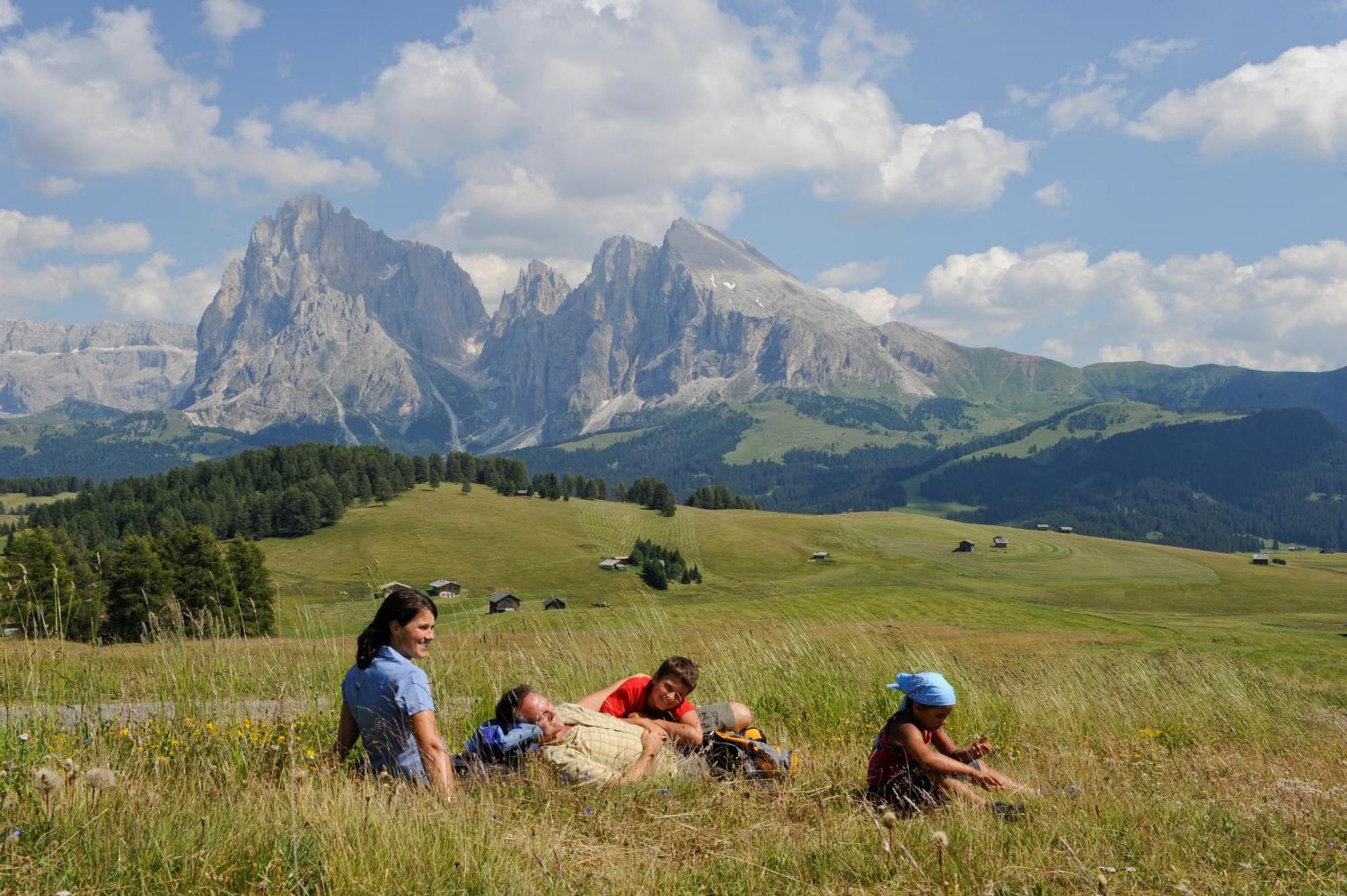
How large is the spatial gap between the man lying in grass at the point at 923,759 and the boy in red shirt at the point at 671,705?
1.49 m

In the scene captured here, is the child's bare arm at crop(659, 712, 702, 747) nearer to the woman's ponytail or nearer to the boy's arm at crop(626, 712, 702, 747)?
the boy's arm at crop(626, 712, 702, 747)

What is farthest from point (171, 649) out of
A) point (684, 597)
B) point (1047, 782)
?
point (684, 597)

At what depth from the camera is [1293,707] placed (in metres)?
12.2

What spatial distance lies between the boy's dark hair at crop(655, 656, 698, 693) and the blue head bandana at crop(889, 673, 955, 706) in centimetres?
182

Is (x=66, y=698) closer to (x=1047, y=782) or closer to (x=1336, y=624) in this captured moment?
(x=1047, y=782)

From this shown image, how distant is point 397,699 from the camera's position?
246 inches

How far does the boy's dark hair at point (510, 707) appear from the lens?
6.95 meters

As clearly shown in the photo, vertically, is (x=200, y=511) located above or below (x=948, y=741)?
below

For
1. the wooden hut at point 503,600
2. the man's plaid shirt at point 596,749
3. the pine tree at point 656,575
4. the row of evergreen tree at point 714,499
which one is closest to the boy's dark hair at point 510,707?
the man's plaid shirt at point 596,749

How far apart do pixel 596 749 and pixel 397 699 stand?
164 centimetres

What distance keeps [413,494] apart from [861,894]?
150 m

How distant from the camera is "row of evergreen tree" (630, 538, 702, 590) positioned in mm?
109000

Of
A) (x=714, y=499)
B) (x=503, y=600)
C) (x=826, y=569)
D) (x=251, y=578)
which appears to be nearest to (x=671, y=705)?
(x=251, y=578)

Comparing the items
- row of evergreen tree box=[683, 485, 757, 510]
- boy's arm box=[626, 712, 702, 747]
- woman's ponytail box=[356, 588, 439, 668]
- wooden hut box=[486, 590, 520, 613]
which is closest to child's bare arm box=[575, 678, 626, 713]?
boy's arm box=[626, 712, 702, 747]
